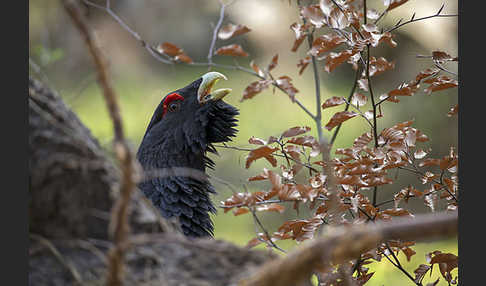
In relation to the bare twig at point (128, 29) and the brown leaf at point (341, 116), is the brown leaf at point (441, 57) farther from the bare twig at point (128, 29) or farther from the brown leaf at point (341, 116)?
the bare twig at point (128, 29)

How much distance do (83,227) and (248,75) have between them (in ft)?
26.5

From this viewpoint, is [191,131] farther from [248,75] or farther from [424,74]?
[248,75]

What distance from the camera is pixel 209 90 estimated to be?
3.17m

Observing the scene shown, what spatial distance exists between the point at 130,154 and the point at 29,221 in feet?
1.63

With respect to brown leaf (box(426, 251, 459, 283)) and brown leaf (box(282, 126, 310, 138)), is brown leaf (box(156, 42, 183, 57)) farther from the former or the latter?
brown leaf (box(426, 251, 459, 283))

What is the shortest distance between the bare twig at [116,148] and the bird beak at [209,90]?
1.98 metres

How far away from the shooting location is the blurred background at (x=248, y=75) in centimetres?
737

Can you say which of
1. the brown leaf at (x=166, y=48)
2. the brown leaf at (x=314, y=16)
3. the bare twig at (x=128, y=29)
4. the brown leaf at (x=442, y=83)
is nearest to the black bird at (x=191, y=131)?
the brown leaf at (x=166, y=48)

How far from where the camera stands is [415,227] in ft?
3.65

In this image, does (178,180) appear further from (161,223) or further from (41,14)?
(41,14)

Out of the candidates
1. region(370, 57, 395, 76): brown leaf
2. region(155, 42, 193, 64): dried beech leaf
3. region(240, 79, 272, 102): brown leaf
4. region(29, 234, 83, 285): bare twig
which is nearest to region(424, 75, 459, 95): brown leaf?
region(370, 57, 395, 76): brown leaf

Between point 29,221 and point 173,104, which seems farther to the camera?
point 173,104

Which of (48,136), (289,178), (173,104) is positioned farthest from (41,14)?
(48,136)

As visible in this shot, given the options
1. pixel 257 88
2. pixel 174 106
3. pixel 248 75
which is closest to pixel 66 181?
pixel 257 88
